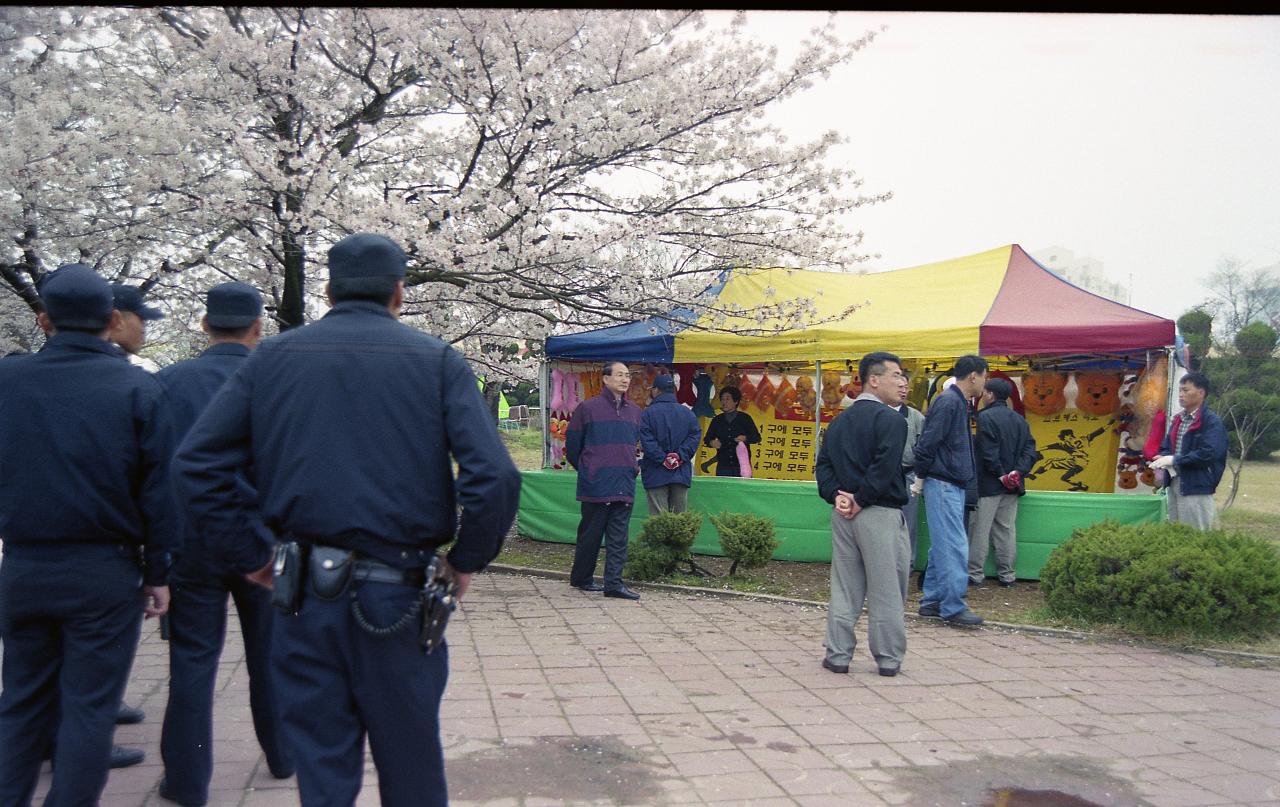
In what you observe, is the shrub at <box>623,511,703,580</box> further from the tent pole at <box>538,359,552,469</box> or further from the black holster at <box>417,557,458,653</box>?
the black holster at <box>417,557,458,653</box>

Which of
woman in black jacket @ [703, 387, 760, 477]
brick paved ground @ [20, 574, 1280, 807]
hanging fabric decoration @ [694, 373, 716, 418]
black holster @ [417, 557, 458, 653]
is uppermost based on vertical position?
hanging fabric decoration @ [694, 373, 716, 418]

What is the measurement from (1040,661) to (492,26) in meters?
6.76

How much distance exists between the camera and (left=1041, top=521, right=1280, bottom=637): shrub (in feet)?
21.5

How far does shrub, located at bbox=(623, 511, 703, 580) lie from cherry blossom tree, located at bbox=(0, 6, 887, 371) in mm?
2197

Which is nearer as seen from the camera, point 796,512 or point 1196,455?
point 1196,455

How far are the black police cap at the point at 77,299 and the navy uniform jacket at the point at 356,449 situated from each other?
105 centimetres

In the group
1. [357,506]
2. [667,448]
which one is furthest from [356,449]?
[667,448]

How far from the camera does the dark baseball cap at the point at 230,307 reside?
392cm

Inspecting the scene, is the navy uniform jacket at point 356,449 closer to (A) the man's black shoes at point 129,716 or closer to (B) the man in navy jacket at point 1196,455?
(A) the man's black shoes at point 129,716

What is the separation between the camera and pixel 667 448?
29.8 feet

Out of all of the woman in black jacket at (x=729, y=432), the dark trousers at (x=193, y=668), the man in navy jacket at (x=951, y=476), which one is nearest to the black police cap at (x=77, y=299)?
the dark trousers at (x=193, y=668)

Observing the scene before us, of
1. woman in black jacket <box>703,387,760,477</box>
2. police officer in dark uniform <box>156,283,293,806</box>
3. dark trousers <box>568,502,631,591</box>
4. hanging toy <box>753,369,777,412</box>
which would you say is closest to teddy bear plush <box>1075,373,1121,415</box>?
hanging toy <box>753,369,777,412</box>

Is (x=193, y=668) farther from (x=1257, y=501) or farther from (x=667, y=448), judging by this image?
(x=1257, y=501)

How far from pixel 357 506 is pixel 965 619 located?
570 centimetres
